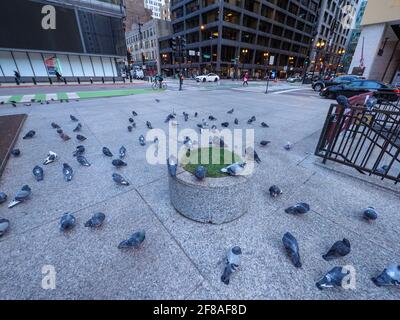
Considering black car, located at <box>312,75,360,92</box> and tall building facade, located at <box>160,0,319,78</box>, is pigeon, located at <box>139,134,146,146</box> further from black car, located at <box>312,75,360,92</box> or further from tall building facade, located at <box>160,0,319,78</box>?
tall building facade, located at <box>160,0,319,78</box>

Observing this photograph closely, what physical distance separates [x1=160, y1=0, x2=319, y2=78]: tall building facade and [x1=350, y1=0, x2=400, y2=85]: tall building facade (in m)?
23.3

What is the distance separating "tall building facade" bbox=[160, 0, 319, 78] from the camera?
45.0 m

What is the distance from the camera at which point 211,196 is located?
2.45 m

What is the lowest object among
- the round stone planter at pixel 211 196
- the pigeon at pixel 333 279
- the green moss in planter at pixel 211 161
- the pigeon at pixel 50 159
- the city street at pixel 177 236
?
the city street at pixel 177 236

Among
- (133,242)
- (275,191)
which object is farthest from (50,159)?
(275,191)

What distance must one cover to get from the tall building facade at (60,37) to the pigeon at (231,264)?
37.3m

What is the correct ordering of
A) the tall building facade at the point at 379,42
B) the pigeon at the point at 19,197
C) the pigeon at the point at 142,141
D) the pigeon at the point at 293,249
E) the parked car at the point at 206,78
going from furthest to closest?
the parked car at the point at 206,78, the tall building facade at the point at 379,42, the pigeon at the point at 142,141, the pigeon at the point at 19,197, the pigeon at the point at 293,249

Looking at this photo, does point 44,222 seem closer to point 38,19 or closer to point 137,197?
point 137,197

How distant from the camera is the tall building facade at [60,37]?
24656 millimetres

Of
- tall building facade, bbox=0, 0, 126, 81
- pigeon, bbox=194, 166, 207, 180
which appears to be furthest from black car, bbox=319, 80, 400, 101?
tall building facade, bbox=0, 0, 126, 81

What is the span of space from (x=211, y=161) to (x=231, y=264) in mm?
1359

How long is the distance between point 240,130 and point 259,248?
5.17 metres

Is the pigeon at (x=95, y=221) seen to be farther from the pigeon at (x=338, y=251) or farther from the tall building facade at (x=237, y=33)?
the tall building facade at (x=237, y=33)

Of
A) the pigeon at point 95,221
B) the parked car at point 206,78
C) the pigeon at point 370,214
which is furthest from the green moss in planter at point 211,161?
the parked car at point 206,78
